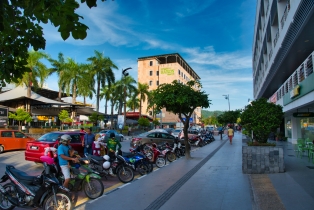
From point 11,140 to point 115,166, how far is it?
11657 millimetres

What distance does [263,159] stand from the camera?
912 centimetres

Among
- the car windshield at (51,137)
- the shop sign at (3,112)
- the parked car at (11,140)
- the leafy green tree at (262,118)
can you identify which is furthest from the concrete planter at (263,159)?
the shop sign at (3,112)

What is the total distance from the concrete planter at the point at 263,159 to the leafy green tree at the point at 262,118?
0.92m

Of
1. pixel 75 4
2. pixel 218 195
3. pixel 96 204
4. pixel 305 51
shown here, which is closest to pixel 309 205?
pixel 218 195

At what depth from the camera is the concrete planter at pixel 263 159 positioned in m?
9.05

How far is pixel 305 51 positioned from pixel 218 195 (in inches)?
472

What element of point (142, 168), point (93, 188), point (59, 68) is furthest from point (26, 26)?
point (59, 68)

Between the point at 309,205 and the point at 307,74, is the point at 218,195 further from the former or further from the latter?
the point at 307,74

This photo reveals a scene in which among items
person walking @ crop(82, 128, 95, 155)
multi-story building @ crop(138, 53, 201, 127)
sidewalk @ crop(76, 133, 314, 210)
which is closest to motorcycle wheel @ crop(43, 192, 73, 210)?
sidewalk @ crop(76, 133, 314, 210)

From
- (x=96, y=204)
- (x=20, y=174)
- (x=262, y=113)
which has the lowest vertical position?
(x=96, y=204)

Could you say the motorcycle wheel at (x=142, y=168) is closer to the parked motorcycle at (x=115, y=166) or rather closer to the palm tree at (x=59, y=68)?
the parked motorcycle at (x=115, y=166)

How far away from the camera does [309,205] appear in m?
5.56

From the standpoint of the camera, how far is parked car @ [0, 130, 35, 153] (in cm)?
1658

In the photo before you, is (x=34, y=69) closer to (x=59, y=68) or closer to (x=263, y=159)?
(x=59, y=68)
